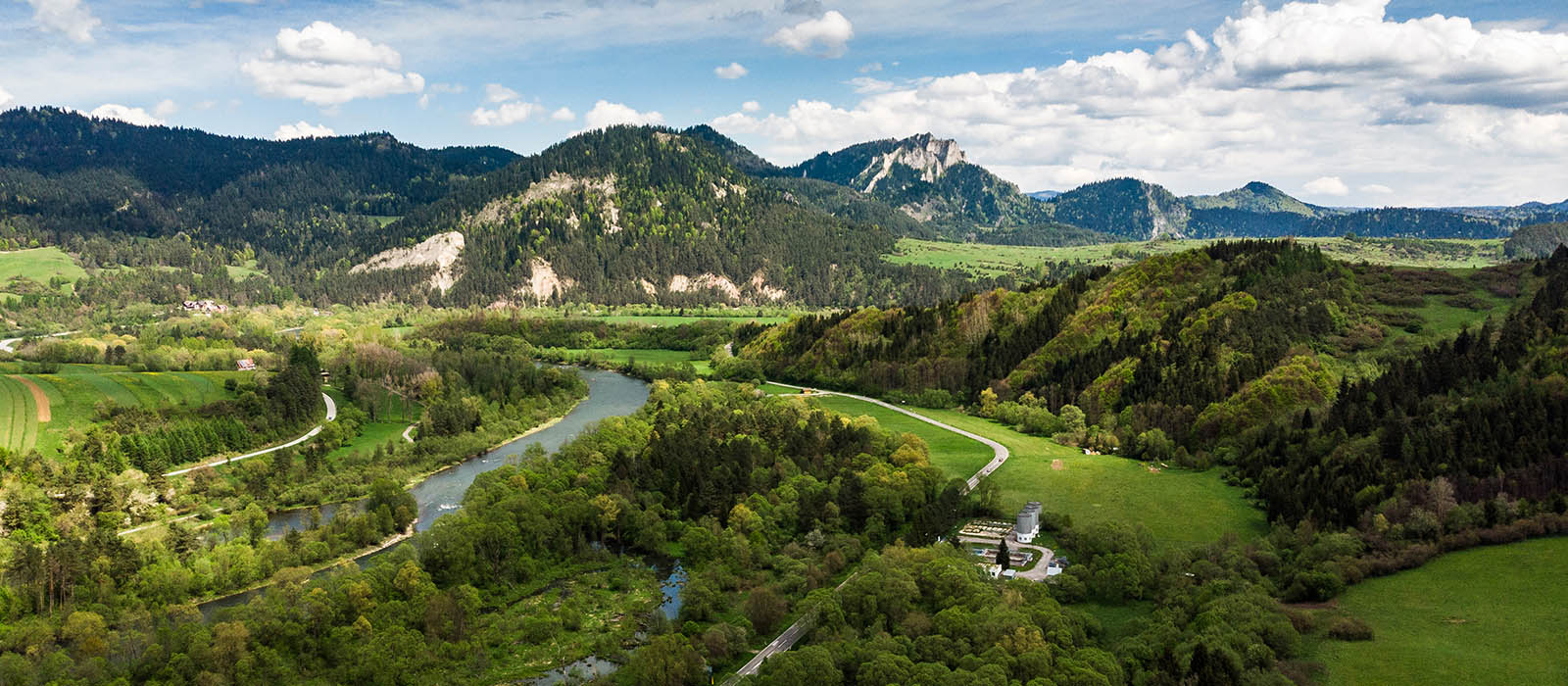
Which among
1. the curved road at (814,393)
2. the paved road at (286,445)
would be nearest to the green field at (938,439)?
the curved road at (814,393)

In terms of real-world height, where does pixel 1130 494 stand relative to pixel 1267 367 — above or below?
below

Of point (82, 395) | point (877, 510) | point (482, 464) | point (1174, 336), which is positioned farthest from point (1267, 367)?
point (82, 395)

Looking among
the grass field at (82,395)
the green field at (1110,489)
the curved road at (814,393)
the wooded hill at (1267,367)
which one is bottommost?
the curved road at (814,393)

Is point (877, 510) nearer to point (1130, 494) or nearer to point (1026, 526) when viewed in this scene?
point (1026, 526)

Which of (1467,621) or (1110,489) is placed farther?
(1110,489)

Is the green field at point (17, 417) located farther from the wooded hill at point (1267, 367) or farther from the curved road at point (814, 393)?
the wooded hill at point (1267, 367)

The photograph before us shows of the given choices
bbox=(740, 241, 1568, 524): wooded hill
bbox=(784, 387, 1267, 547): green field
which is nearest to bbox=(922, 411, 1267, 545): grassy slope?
bbox=(784, 387, 1267, 547): green field
